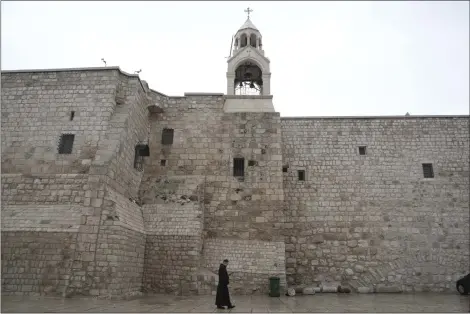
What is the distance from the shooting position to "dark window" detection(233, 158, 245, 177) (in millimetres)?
11594

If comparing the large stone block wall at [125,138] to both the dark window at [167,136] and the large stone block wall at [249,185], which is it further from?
the large stone block wall at [249,185]

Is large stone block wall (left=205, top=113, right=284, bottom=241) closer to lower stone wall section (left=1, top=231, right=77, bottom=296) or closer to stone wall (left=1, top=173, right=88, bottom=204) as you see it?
stone wall (left=1, top=173, right=88, bottom=204)

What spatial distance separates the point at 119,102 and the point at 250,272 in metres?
6.97

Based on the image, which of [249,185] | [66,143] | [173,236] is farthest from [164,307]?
[66,143]

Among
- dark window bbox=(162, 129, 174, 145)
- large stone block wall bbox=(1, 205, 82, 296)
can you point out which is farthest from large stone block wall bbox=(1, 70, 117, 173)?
dark window bbox=(162, 129, 174, 145)

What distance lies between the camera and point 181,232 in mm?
9953

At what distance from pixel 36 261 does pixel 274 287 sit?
6.49 meters

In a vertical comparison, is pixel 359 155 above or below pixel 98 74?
below

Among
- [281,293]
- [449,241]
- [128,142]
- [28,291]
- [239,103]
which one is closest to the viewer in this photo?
[28,291]

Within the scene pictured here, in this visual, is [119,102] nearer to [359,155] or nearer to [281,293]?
[281,293]

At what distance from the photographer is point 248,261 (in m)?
9.99

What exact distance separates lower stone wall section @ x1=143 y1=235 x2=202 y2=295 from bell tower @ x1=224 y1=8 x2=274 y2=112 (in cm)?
632

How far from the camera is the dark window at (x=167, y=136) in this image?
1210 cm

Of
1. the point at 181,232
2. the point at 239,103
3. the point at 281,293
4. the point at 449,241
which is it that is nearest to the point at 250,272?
the point at 281,293
